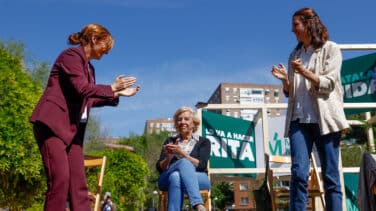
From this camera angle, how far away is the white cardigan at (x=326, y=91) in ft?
10.4

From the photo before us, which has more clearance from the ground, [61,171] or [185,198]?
[61,171]

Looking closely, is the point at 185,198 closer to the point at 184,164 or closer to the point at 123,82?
the point at 184,164

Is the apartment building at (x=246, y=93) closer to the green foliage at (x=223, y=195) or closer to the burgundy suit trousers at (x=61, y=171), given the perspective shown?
the green foliage at (x=223, y=195)

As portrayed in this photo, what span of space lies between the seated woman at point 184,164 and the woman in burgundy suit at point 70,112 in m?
1.33

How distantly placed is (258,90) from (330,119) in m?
139

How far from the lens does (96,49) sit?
302 cm

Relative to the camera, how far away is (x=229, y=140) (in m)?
6.40

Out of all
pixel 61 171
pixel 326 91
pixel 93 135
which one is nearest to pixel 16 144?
pixel 61 171

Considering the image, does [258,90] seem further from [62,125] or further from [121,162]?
[62,125]

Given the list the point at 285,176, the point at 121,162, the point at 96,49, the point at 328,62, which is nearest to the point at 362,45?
the point at 285,176

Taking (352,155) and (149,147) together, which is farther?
(149,147)

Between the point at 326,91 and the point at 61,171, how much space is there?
1861 millimetres

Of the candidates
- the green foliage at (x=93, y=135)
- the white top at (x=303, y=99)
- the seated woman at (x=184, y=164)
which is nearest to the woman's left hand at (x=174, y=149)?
the seated woman at (x=184, y=164)

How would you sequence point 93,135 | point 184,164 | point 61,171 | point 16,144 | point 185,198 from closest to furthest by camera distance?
point 61,171 → point 184,164 → point 185,198 → point 16,144 → point 93,135
